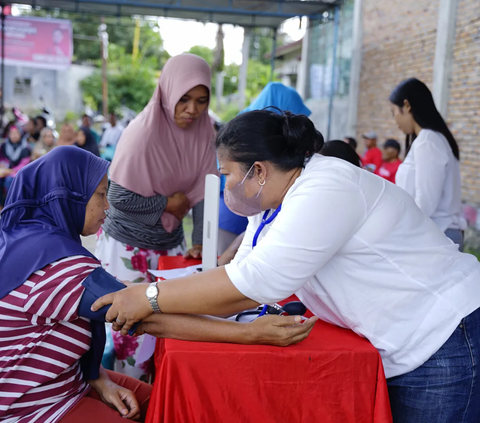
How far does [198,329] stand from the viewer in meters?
1.53

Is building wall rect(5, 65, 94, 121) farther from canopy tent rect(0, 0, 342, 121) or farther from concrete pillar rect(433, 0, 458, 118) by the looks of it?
concrete pillar rect(433, 0, 458, 118)

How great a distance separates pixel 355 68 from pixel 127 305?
10.2 m

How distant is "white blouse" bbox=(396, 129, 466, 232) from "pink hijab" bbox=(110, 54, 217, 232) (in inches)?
46.3

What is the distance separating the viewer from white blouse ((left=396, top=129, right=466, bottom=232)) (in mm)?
2979

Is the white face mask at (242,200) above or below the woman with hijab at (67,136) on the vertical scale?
above

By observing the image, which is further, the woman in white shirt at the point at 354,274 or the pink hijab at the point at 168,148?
the pink hijab at the point at 168,148

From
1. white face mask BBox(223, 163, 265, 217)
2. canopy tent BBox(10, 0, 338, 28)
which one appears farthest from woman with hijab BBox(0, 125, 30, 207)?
white face mask BBox(223, 163, 265, 217)

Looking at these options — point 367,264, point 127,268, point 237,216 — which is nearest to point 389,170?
point 237,216

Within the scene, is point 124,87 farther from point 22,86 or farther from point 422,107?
point 422,107

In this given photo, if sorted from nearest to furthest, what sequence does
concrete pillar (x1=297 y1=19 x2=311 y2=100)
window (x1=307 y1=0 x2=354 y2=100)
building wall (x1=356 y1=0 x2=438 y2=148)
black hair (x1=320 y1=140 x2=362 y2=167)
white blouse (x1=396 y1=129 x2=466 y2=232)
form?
black hair (x1=320 y1=140 x2=362 y2=167), white blouse (x1=396 y1=129 x2=466 y2=232), building wall (x1=356 y1=0 x2=438 y2=148), window (x1=307 y1=0 x2=354 y2=100), concrete pillar (x1=297 y1=19 x2=311 y2=100)

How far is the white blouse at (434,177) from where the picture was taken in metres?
2.98

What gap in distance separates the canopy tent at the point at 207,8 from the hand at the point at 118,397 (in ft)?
28.4

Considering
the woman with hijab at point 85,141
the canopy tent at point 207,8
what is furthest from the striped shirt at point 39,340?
the canopy tent at point 207,8

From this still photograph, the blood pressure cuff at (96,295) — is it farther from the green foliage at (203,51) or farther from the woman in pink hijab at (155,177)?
the green foliage at (203,51)
